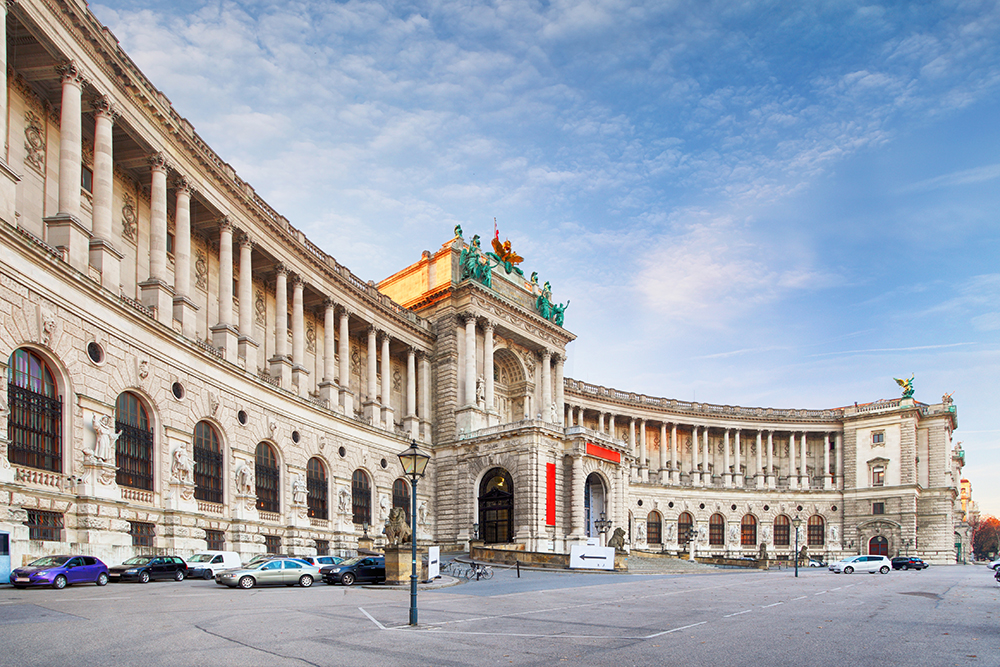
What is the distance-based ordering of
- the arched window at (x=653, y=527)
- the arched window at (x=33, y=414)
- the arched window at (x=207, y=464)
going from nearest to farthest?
1. the arched window at (x=33, y=414)
2. the arched window at (x=207, y=464)
3. the arched window at (x=653, y=527)

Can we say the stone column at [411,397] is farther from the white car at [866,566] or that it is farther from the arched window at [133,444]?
the white car at [866,566]

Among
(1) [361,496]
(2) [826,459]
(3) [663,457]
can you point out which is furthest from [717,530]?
(1) [361,496]

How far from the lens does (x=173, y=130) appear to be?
121ft

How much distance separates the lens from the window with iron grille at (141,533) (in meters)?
30.2

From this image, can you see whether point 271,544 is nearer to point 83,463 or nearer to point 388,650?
point 83,463

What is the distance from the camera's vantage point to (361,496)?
170 feet

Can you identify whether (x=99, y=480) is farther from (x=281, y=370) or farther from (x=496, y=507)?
(x=496, y=507)

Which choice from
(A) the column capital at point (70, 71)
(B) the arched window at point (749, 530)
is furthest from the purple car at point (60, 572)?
(B) the arched window at point (749, 530)

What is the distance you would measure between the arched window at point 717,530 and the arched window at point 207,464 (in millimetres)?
66353

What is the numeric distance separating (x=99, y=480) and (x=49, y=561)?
489 centimetres

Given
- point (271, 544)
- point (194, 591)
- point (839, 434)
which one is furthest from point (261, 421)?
point (839, 434)

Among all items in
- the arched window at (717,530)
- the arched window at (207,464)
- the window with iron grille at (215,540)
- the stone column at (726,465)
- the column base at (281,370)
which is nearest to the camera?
the window with iron grille at (215,540)

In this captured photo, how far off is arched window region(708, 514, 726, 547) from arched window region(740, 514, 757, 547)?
2292mm

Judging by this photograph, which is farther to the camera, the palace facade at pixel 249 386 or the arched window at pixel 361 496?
the arched window at pixel 361 496
